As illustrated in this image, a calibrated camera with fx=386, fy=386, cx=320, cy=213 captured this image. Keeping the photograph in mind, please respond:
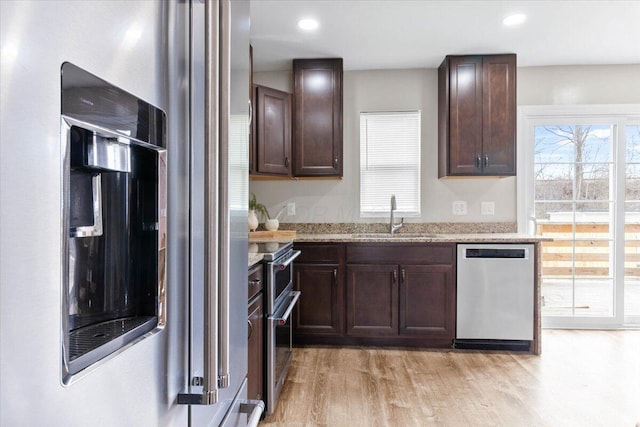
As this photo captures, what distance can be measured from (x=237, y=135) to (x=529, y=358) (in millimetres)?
2919

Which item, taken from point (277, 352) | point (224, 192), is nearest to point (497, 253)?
point (277, 352)

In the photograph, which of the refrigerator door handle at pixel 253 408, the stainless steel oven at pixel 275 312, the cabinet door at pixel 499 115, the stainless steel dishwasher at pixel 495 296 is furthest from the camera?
the cabinet door at pixel 499 115

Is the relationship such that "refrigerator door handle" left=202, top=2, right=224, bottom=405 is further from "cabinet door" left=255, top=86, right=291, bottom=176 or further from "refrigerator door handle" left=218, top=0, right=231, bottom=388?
"cabinet door" left=255, top=86, right=291, bottom=176

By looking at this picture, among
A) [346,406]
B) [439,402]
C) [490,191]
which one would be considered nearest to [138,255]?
[346,406]

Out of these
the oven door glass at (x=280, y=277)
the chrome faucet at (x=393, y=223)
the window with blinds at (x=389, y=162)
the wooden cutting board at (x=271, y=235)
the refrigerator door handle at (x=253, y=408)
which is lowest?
the refrigerator door handle at (x=253, y=408)

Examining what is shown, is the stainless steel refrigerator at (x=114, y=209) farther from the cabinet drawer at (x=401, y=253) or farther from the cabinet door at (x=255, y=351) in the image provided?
the cabinet drawer at (x=401, y=253)

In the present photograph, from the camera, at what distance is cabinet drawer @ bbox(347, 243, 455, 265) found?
120 inches

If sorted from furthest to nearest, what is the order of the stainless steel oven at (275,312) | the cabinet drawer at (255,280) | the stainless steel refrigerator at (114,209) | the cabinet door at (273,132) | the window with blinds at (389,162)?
the window with blinds at (389,162)
the cabinet door at (273,132)
the stainless steel oven at (275,312)
the cabinet drawer at (255,280)
the stainless steel refrigerator at (114,209)

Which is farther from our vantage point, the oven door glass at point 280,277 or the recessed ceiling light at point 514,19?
the recessed ceiling light at point 514,19

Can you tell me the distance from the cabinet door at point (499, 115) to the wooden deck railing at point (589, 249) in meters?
0.84

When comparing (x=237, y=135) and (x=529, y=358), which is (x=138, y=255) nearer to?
(x=237, y=135)

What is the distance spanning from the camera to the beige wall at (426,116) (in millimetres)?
3588

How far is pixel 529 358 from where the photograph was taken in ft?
9.48

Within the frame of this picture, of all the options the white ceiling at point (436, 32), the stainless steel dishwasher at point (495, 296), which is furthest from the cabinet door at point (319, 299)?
the white ceiling at point (436, 32)
